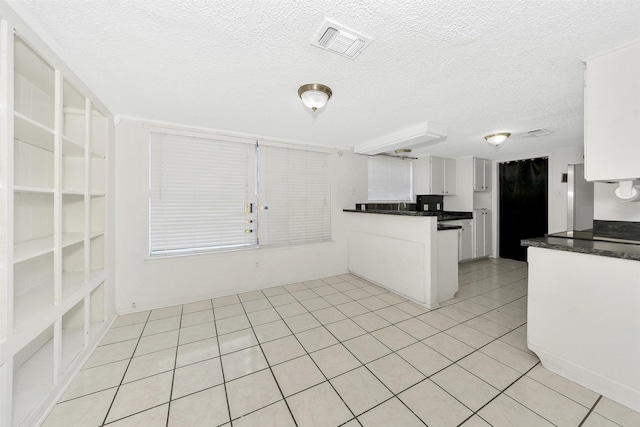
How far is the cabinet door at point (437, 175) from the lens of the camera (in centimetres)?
493

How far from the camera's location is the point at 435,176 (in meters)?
4.98

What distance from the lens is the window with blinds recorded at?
2.98 meters

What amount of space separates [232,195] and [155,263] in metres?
1.27

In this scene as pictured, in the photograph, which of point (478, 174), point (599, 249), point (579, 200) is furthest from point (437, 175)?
point (599, 249)

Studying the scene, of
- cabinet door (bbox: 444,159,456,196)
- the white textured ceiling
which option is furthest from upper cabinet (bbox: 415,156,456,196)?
the white textured ceiling

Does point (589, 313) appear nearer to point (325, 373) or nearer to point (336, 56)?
point (325, 373)

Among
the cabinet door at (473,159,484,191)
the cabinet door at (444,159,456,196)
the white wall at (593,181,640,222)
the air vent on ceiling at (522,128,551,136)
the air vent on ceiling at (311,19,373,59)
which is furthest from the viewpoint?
the cabinet door at (444,159,456,196)

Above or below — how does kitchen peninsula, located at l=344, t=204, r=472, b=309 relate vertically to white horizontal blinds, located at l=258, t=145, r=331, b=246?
below

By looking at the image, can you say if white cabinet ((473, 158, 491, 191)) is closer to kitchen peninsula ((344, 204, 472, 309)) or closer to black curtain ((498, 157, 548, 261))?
black curtain ((498, 157, 548, 261))

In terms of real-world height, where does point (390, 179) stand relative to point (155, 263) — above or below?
above

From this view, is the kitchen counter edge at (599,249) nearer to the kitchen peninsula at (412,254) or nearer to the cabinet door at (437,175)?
the kitchen peninsula at (412,254)

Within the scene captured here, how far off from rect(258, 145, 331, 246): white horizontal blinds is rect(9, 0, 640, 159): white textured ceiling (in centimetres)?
91

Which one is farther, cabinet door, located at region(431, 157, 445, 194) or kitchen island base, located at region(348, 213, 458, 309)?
cabinet door, located at region(431, 157, 445, 194)

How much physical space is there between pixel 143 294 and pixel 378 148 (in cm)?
389
